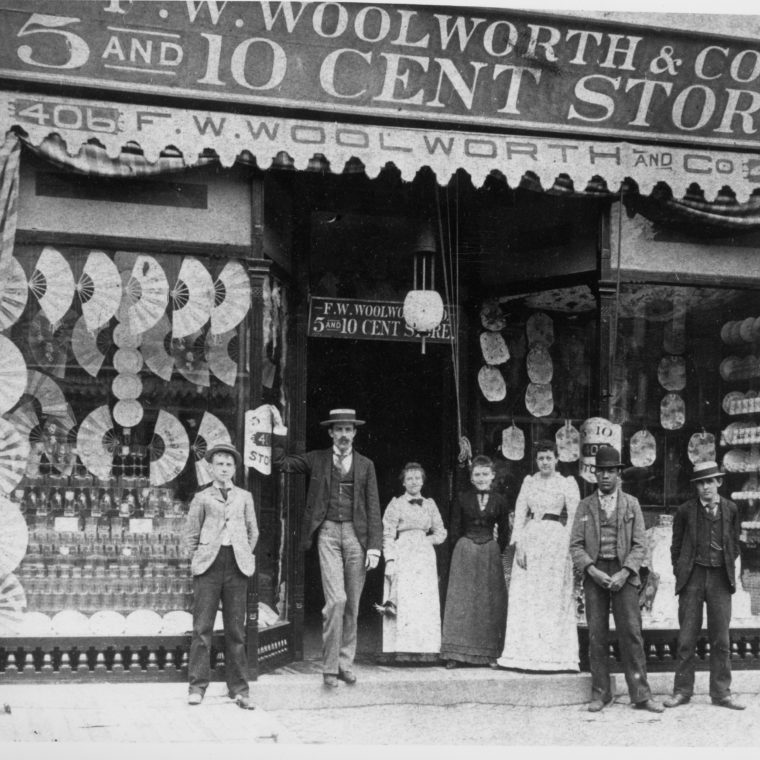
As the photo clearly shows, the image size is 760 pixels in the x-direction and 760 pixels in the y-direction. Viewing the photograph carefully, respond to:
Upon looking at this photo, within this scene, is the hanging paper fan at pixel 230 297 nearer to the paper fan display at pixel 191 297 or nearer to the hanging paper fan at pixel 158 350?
the paper fan display at pixel 191 297

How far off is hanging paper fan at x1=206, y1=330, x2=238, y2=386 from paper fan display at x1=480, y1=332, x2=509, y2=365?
301cm

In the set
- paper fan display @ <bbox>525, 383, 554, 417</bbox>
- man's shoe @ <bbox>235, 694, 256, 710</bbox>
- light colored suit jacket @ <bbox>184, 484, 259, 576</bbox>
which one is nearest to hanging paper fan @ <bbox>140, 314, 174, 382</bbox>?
light colored suit jacket @ <bbox>184, 484, 259, 576</bbox>

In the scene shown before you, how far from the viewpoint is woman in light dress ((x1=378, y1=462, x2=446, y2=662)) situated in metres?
9.10

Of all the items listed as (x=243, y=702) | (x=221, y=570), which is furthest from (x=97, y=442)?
(x=243, y=702)

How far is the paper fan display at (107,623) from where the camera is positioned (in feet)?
27.1

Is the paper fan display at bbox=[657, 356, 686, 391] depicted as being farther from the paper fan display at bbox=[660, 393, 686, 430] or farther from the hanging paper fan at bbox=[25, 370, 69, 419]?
the hanging paper fan at bbox=[25, 370, 69, 419]

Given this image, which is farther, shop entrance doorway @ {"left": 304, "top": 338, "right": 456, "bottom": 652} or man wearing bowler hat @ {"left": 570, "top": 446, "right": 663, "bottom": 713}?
shop entrance doorway @ {"left": 304, "top": 338, "right": 456, "bottom": 652}

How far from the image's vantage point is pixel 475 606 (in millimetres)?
9203

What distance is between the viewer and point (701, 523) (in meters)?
8.64

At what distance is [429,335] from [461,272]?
79 centimetres

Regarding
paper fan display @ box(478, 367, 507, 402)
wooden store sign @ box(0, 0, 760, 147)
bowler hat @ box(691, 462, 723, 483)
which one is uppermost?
wooden store sign @ box(0, 0, 760, 147)

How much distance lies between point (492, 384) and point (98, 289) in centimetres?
405

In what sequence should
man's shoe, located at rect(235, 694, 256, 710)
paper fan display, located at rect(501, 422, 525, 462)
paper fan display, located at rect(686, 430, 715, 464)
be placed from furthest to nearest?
paper fan display, located at rect(501, 422, 525, 462) < paper fan display, located at rect(686, 430, 715, 464) < man's shoe, located at rect(235, 694, 256, 710)

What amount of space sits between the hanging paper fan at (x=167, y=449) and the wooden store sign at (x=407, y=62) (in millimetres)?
2424
